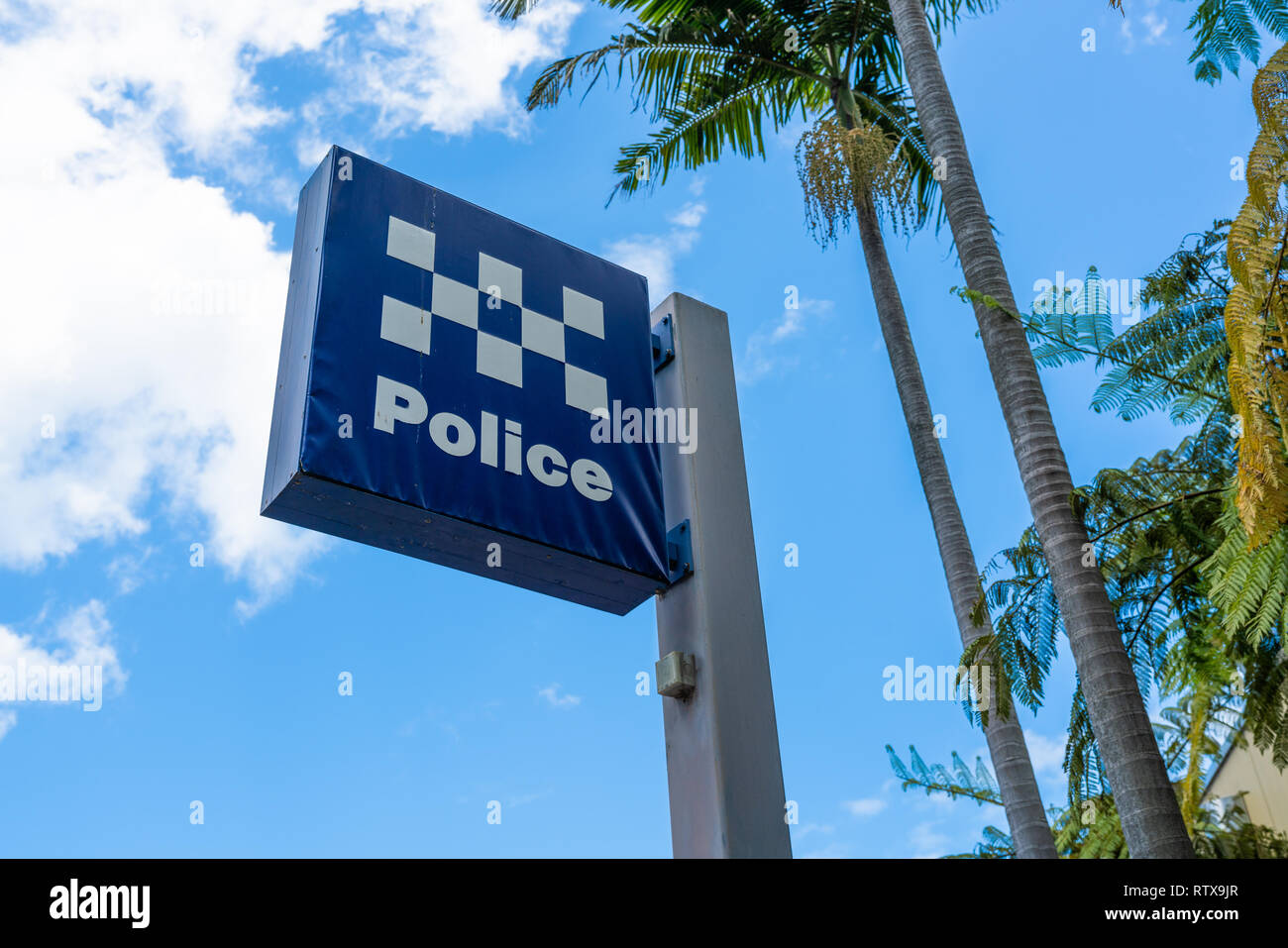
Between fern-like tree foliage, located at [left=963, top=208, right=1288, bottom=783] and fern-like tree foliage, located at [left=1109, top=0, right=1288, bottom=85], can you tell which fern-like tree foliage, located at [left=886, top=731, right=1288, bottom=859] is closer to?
fern-like tree foliage, located at [left=963, top=208, right=1288, bottom=783]

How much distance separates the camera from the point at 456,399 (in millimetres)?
3652

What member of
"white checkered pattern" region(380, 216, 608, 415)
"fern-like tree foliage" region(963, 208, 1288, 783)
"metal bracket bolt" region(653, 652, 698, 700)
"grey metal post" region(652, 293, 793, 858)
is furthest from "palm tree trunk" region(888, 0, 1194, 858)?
"white checkered pattern" region(380, 216, 608, 415)

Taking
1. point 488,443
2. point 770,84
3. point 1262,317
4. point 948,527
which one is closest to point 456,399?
point 488,443

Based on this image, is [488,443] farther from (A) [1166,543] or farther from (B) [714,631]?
(A) [1166,543]

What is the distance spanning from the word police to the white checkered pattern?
7.9 inches

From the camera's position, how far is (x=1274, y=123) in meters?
4.45

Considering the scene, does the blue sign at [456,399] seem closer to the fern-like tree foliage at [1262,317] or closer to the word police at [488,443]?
the word police at [488,443]

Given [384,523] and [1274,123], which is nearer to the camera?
[384,523]

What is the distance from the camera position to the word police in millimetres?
3504

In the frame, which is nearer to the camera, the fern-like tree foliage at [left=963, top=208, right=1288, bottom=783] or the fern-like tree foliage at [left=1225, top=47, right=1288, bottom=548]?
the fern-like tree foliage at [left=1225, top=47, right=1288, bottom=548]

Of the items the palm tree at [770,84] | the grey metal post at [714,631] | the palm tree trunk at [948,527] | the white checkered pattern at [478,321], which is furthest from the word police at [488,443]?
the palm tree at [770,84]
